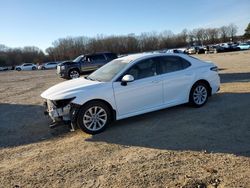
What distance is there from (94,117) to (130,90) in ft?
3.48

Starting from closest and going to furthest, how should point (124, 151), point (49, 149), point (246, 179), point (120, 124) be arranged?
point (246, 179), point (124, 151), point (49, 149), point (120, 124)

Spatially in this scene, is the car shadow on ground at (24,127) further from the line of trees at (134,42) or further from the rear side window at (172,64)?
the line of trees at (134,42)

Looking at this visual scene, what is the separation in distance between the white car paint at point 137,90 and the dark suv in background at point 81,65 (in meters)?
14.2

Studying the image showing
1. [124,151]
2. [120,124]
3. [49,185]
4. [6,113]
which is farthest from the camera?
[6,113]

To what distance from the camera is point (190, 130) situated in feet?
20.4

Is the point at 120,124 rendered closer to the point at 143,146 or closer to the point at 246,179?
the point at 143,146

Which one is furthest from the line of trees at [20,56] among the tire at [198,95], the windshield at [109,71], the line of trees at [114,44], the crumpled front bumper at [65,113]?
the crumpled front bumper at [65,113]

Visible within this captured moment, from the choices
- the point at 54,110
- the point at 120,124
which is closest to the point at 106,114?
the point at 120,124

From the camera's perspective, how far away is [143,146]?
559cm

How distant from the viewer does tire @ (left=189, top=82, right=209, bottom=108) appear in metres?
8.08

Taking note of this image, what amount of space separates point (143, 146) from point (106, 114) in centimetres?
146

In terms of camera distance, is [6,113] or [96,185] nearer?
[96,185]

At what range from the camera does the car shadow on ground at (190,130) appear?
5391 mm

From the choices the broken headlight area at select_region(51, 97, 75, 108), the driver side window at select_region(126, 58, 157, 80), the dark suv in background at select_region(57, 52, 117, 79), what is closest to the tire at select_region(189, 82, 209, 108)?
the driver side window at select_region(126, 58, 157, 80)
